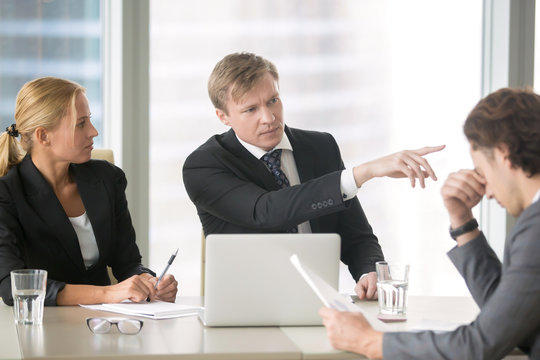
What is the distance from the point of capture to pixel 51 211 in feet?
8.31

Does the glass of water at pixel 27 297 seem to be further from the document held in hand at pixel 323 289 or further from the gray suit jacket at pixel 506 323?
the gray suit jacket at pixel 506 323

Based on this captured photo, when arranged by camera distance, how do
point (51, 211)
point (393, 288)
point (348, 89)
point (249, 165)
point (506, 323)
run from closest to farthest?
point (506, 323)
point (393, 288)
point (51, 211)
point (249, 165)
point (348, 89)

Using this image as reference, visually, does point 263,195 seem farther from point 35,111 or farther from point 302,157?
point 35,111

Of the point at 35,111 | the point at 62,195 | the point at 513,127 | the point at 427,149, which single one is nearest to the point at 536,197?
the point at 513,127

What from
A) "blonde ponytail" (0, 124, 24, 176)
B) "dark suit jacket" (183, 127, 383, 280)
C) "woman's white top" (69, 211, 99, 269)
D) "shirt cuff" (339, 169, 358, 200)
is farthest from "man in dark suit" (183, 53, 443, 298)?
"blonde ponytail" (0, 124, 24, 176)

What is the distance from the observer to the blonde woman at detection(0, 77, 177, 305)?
2.52 meters

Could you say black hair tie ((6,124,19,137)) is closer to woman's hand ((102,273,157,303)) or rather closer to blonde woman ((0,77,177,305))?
blonde woman ((0,77,177,305))

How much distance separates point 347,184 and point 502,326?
3.01 feet

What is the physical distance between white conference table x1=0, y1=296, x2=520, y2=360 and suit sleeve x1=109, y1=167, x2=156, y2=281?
1.97 ft

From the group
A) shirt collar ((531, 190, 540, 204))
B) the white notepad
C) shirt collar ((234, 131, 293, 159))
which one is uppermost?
shirt collar ((234, 131, 293, 159))

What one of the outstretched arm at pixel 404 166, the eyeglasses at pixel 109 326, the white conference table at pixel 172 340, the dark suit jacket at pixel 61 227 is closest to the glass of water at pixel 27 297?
the white conference table at pixel 172 340

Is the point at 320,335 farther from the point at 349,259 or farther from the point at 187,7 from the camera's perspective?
the point at 187,7

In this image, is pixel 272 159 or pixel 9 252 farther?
pixel 272 159

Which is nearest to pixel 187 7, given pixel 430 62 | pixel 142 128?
pixel 142 128
